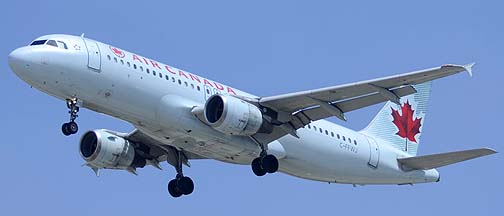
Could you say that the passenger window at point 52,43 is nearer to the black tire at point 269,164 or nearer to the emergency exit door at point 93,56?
the emergency exit door at point 93,56

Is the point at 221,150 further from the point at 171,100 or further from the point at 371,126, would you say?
the point at 371,126

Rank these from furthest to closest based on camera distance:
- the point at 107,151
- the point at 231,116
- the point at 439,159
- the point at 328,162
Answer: the point at 439,159 < the point at 107,151 < the point at 328,162 < the point at 231,116

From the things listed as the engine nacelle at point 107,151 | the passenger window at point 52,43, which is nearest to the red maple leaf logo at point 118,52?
the passenger window at point 52,43

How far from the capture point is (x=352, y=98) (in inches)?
1791

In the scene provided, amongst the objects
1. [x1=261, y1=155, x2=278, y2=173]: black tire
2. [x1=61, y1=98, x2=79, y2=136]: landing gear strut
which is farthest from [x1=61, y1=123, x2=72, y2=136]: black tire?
[x1=261, y1=155, x2=278, y2=173]: black tire

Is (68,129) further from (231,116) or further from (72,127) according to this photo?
(231,116)

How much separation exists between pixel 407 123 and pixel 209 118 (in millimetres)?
15990

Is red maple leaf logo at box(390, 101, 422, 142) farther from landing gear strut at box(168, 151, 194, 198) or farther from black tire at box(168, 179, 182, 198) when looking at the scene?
black tire at box(168, 179, 182, 198)

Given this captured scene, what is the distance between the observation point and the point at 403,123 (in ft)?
189

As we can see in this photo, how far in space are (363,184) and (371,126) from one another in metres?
4.46

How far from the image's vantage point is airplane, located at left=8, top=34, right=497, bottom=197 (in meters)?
43.2

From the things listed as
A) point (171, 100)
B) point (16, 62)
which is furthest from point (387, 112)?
point (16, 62)

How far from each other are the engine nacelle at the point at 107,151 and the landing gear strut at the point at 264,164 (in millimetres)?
6376

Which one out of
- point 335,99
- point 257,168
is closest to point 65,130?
point 257,168
